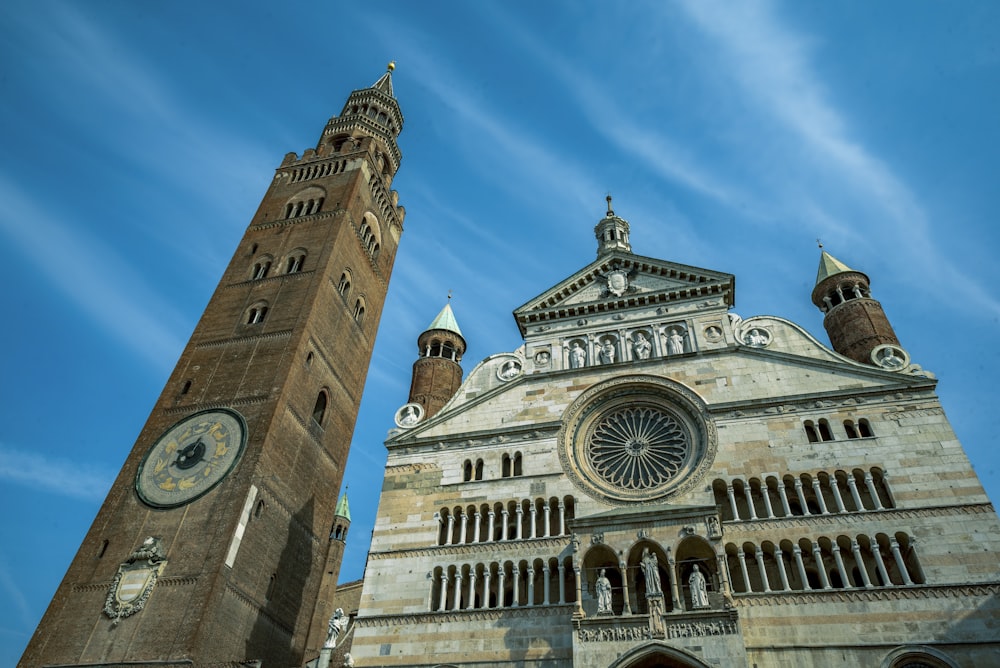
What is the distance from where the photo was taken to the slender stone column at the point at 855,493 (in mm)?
19220

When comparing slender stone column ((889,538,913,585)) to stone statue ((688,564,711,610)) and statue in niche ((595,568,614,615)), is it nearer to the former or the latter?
stone statue ((688,564,711,610))

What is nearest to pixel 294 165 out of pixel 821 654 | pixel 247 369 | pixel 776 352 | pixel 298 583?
pixel 247 369

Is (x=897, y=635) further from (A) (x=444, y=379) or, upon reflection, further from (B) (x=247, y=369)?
(B) (x=247, y=369)

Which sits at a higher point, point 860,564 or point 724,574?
point 860,564

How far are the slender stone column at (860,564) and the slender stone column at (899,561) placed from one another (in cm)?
75

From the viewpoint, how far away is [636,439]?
23.1 m

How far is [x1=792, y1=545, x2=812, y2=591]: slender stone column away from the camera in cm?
1819

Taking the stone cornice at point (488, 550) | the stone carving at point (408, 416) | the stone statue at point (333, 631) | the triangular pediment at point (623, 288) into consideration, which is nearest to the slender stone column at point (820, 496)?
the stone cornice at point (488, 550)

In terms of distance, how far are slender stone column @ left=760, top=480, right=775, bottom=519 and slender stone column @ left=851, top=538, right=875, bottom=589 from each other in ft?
6.92

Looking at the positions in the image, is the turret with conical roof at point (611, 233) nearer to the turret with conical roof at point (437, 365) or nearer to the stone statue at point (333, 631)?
the turret with conical roof at point (437, 365)

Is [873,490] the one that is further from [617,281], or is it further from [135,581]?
[135,581]

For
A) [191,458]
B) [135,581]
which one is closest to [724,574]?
[135,581]

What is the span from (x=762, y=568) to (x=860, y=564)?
2409 millimetres

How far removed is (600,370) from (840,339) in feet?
33.6
